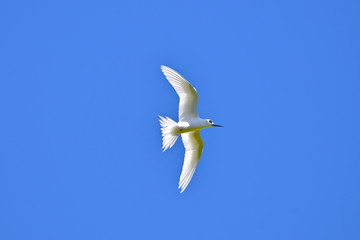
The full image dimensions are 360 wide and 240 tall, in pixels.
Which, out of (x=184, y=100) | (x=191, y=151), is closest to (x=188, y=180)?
(x=191, y=151)

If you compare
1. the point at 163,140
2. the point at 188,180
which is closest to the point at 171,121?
the point at 163,140

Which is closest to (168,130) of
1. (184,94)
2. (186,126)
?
(186,126)

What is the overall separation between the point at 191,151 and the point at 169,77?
236 centimetres

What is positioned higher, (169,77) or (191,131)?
(169,77)

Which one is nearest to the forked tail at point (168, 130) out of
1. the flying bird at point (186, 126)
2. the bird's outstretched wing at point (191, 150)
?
the flying bird at point (186, 126)

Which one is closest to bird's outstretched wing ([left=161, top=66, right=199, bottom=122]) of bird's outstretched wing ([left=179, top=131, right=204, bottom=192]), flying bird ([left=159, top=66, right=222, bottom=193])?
flying bird ([left=159, top=66, right=222, bottom=193])

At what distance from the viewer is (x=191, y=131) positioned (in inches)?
795

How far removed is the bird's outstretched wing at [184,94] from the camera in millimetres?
19578

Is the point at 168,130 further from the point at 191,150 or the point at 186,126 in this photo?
the point at 191,150

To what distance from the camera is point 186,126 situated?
19.5m

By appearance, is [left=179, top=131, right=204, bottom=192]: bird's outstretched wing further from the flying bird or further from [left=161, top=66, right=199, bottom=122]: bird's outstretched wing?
[left=161, top=66, right=199, bottom=122]: bird's outstretched wing

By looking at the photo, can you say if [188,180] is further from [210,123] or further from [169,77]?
[169,77]

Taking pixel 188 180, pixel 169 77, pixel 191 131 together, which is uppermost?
pixel 169 77

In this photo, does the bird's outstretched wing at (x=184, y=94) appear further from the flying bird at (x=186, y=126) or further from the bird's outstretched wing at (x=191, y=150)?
the bird's outstretched wing at (x=191, y=150)
